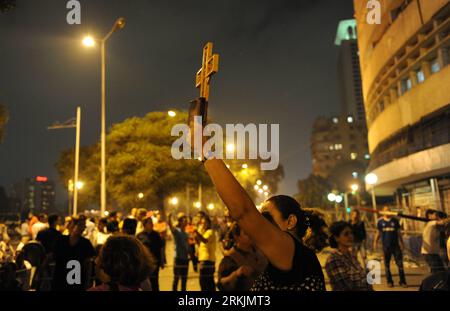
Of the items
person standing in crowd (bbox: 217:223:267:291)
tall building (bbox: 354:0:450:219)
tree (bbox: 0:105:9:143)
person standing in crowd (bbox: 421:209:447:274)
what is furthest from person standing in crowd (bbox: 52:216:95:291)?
tree (bbox: 0:105:9:143)

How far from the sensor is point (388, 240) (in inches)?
409

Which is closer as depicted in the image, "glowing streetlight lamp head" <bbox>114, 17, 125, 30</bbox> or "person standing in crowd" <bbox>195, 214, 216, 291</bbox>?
"person standing in crowd" <bbox>195, 214, 216, 291</bbox>

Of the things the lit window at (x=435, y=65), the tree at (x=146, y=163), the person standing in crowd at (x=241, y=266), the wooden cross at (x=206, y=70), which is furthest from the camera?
the tree at (x=146, y=163)

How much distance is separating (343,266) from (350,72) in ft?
559

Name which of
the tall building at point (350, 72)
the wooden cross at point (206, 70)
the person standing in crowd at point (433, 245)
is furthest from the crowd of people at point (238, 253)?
the tall building at point (350, 72)

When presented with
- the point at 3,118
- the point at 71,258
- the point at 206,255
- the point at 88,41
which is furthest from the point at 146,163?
the point at 71,258

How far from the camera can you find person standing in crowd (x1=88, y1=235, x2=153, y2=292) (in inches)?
96.6

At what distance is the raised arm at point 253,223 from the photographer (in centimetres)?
190

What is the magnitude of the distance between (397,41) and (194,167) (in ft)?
57.1

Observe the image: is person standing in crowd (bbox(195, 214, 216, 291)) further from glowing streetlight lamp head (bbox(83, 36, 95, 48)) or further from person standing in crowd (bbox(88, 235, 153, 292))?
glowing streetlight lamp head (bbox(83, 36, 95, 48))

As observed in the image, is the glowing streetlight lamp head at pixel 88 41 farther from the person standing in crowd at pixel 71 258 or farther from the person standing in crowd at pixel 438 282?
the person standing in crowd at pixel 438 282

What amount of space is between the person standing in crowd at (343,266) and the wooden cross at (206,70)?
259 cm

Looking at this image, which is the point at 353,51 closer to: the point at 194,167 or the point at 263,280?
the point at 194,167

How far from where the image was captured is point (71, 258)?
582cm
